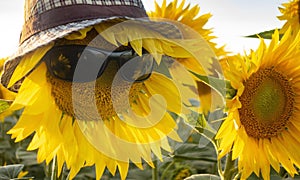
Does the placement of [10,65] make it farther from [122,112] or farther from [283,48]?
[283,48]

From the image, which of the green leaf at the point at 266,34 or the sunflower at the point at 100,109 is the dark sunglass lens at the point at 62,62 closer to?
the sunflower at the point at 100,109

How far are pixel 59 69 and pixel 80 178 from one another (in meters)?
1.04

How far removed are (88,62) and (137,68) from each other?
0.16 m

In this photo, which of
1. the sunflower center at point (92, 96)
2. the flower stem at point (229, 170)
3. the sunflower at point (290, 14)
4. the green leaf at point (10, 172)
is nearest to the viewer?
the sunflower center at point (92, 96)

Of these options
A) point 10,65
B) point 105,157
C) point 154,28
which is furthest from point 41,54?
point 105,157

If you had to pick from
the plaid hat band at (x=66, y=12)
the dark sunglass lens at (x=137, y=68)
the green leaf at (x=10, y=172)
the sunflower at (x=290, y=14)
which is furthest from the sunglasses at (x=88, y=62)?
the sunflower at (x=290, y=14)

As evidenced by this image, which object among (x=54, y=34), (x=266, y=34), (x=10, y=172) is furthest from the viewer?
(x=10, y=172)

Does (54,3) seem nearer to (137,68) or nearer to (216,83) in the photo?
(137,68)

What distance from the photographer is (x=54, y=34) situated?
1.03m

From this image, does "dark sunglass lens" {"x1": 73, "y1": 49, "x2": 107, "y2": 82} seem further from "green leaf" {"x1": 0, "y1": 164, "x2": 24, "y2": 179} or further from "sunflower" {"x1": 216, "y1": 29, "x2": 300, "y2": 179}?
"green leaf" {"x1": 0, "y1": 164, "x2": 24, "y2": 179}

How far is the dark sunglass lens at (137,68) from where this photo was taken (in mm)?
1268

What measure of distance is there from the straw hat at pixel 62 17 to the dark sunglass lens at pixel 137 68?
0.51ft

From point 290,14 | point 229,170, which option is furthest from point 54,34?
point 290,14

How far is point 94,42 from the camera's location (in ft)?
3.93
